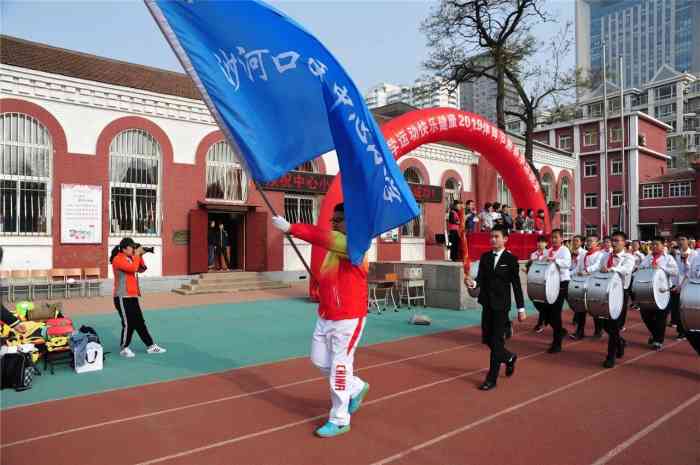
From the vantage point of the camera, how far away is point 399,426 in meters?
4.86

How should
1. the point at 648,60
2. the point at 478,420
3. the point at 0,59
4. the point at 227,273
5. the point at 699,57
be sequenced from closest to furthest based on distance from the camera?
1. the point at 478,420
2. the point at 0,59
3. the point at 227,273
4. the point at 699,57
5. the point at 648,60

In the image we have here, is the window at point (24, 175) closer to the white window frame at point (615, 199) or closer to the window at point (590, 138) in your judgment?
the white window frame at point (615, 199)

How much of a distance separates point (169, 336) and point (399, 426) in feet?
19.6

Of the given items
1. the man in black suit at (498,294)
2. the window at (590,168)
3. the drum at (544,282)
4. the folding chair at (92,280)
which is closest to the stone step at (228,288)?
the folding chair at (92,280)

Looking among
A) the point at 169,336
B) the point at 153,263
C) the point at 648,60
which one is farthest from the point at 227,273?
the point at 648,60

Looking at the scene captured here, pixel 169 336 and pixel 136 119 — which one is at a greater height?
pixel 136 119

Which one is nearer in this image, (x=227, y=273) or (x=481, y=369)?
(x=481, y=369)

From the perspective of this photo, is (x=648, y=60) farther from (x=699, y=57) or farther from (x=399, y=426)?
(x=399, y=426)

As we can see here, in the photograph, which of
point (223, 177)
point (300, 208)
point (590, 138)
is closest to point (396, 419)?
point (223, 177)

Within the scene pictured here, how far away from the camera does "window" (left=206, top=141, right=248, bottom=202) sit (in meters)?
17.7

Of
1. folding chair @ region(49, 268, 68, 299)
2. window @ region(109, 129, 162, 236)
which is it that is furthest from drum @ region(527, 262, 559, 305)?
folding chair @ region(49, 268, 68, 299)

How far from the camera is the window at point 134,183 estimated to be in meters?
15.7

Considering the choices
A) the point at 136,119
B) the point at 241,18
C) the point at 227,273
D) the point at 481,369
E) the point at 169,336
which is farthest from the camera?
the point at 227,273

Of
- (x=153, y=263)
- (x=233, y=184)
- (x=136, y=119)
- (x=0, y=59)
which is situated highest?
(x=0, y=59)
